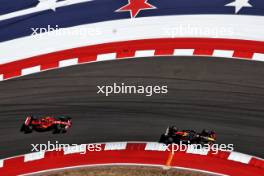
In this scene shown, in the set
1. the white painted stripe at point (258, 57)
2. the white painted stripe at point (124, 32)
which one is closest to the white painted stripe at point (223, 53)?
the white painted stripe at point (124, 32)

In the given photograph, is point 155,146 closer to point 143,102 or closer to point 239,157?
point 143,102

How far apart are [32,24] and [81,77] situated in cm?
220

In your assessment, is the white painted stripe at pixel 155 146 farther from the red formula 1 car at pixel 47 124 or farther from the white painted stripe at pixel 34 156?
the white painted stripe at pixel 34 156

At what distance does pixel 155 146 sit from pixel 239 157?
226 cm

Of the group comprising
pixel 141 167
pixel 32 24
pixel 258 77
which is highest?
pixel 32 24

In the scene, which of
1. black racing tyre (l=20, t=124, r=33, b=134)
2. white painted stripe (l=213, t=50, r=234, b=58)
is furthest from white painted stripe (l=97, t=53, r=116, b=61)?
white painted stripe (l=213, t=50, r=234, b=58)

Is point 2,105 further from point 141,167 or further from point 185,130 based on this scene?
point 185,130

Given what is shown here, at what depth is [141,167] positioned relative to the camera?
34.2ft

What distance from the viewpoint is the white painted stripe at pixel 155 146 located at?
10.5 m

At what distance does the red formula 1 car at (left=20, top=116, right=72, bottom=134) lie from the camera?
Answer: 35.0 ft

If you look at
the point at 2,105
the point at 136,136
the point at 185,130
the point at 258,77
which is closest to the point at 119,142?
the point at 136,136

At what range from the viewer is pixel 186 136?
10516 millimetres

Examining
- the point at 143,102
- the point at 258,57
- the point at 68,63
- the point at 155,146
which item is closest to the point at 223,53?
the point at 258,57

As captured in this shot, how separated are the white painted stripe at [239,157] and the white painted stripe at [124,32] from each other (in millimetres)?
3338
